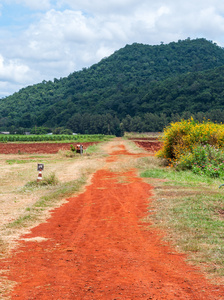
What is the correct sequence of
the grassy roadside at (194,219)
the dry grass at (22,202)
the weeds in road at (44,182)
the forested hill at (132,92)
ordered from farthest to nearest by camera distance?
the forested hill at (132,92) → the weeds in road at (44,182) → the dry grass at (22,202) → the grassy roadside at (194,219)

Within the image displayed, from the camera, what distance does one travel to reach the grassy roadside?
6133mm

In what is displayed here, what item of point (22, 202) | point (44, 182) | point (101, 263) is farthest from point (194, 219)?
point (44, 182)

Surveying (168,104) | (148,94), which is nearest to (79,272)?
(168,104)

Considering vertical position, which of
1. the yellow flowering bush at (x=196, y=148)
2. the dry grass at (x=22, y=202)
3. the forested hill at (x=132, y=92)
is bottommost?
the dry grass at (x=22, y=202)

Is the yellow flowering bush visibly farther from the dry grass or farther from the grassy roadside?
the dry grass

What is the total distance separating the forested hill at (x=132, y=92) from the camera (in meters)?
113

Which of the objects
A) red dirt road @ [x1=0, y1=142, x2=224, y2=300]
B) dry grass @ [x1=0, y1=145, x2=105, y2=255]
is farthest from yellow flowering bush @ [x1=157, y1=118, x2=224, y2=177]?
red dirt road @ [x1=0, y1=142, x2=224, y2=300]

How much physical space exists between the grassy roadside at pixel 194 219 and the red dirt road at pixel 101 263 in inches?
12.3

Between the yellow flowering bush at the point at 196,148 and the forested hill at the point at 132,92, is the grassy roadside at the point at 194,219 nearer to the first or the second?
the yellow flowering bush at the point at 196,148

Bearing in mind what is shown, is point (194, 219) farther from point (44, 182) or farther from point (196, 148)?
point (196, 148)

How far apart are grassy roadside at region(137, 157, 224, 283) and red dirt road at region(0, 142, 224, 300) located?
0.31 metres

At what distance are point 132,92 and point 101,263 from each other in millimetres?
136821

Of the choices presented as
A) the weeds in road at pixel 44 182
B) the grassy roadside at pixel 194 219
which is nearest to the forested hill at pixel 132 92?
the weeds in road at pixel 44 182

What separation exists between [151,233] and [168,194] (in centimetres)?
483
